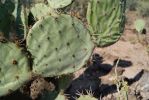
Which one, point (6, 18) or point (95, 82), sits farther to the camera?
point (95, 82)

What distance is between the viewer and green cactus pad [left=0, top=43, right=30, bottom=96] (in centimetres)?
387

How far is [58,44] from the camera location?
407 cm

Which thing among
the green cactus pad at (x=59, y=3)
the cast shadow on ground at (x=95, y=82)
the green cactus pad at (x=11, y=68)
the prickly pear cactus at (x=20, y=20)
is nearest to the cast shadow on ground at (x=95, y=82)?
the cast shadow on ground at (x=95, y=82)

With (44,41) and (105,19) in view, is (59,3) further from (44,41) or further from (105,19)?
(44,41)

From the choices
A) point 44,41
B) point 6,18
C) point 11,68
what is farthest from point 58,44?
point 6,18

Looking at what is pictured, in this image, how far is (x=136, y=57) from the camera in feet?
25.0

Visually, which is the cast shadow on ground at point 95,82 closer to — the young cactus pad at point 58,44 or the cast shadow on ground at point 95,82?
the cast shadow on ground at point 95,82

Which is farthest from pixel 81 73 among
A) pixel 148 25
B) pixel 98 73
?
pixel 148 25

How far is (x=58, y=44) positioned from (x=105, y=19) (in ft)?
2.61

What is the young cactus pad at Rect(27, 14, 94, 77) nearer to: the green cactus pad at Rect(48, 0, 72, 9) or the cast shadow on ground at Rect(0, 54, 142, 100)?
the green cactus pad at Rect(48, 0, 72, 9)

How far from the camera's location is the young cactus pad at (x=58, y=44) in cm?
398

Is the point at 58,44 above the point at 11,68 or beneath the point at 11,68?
above

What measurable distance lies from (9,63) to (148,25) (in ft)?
24.2

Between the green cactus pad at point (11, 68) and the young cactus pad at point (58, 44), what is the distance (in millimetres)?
130
